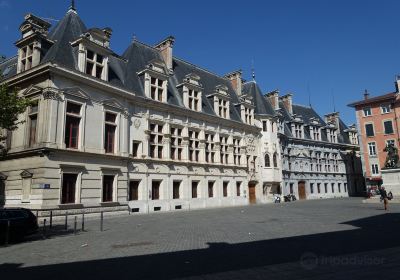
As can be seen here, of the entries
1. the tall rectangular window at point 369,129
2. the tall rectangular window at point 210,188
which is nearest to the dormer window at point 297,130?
the tall rectangular window at point 369,129

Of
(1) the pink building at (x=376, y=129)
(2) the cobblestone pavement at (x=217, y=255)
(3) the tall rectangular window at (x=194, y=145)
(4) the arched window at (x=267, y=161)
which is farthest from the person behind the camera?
(1) the pink building at (x=376, y=129)

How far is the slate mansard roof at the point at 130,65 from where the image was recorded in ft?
75.4

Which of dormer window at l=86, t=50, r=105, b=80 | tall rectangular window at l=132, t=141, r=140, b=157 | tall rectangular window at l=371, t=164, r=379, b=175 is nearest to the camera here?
dormer window at l=86, t=50, r=105, b=80

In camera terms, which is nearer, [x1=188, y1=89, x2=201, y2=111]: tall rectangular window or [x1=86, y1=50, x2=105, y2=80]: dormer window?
[x1=86, y1=50, x2=105, y2=80]: dormer window

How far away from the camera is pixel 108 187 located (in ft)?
78.5

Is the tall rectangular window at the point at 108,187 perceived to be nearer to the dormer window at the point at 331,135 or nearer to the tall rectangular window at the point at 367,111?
the tall rectangular window at the point at 367,111

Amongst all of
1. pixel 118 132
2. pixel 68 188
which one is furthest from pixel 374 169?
pixel 68 188

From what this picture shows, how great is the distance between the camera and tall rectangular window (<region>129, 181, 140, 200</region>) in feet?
85.6

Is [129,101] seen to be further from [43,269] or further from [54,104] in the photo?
[43,269]

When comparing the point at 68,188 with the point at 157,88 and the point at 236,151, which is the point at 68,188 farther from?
the point at 236,151

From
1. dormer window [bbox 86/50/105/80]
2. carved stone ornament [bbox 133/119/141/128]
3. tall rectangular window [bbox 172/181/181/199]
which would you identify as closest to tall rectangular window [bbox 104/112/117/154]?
carved stone ornament [bbox 133/119/141/128]

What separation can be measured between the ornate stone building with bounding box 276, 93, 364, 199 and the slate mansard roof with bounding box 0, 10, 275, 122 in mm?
8158

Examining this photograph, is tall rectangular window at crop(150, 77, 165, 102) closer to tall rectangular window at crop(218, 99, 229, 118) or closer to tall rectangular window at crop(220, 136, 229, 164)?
tall rectangular window at crop(218, 99, 229, 118)

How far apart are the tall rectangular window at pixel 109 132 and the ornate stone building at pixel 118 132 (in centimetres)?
7
